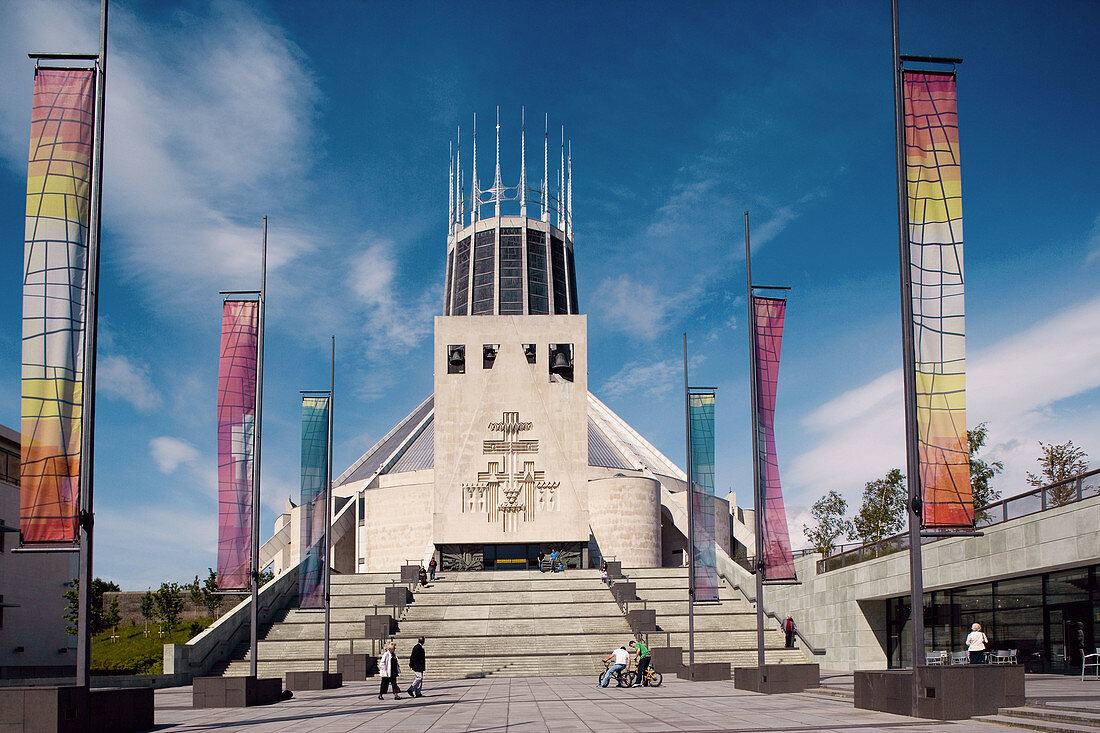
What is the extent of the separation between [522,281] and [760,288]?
3279 inches

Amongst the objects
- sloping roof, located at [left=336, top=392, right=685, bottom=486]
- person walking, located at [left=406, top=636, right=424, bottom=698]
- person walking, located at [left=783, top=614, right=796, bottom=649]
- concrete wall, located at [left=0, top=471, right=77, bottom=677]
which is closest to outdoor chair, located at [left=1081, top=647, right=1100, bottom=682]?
person walking, located at [left=783, top=614, right=796, bottom=649]

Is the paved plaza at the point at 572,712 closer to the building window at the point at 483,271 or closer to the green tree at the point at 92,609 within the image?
the green tree at the point at 92,609

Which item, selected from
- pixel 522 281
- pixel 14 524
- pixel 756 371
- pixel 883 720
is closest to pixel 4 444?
pixel 14 524

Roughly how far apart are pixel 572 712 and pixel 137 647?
2946cm

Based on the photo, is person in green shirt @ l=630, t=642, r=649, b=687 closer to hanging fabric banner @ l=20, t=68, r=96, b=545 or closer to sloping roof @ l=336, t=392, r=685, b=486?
hanging fabric banner @ l=20, t=68, r=96, b=545

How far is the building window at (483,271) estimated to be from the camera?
103625 millimetres

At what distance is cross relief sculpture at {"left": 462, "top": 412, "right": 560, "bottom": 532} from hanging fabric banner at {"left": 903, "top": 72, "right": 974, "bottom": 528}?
34.9 meters

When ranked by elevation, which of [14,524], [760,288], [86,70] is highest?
[86,70]

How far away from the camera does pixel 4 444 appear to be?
34.7 meters

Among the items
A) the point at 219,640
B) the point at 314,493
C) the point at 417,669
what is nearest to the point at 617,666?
the point at 417,669

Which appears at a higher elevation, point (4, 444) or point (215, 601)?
point (4, 444)

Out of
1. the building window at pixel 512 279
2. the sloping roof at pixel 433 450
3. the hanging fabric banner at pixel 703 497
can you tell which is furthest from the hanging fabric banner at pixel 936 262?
the building window at pixel 512 279

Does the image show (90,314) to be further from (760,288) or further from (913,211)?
(760,288)

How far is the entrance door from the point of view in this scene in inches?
794
